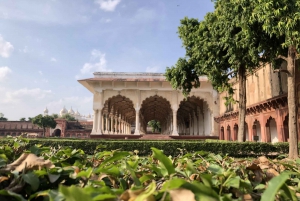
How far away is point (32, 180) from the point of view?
30.1 inches

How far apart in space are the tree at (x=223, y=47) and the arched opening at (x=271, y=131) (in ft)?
14.8

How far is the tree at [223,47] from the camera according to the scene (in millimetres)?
8453

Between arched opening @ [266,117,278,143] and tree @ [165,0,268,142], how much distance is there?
178 inches

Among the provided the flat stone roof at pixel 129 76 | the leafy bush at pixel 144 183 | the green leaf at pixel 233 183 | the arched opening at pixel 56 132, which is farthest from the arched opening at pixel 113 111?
the green leaf at pixel 233 183

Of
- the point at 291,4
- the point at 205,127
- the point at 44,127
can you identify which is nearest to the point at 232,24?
the point at 291,4

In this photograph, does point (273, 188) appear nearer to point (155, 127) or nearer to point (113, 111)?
point (113, 111)

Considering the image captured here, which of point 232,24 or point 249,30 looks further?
point 232,24

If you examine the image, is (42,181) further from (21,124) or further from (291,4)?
(21,124)

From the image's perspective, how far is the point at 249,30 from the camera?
26.2 feet

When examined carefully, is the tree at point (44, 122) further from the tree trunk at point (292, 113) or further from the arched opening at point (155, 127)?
the tree trunk at point (292, 113)

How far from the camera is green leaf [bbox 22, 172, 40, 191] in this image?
751 mm

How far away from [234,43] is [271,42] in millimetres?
1322

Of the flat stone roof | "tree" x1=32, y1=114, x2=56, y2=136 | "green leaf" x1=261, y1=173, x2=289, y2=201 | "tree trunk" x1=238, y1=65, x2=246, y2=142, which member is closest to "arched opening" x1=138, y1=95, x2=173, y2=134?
the flat stone roof

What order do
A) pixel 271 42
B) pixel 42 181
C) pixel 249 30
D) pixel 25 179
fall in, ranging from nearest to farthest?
1. pixel 25 179
2. pixel 42 181
3. pixel 249 30
4. pixel 271 42
